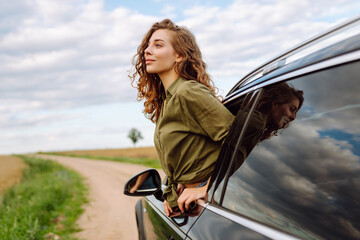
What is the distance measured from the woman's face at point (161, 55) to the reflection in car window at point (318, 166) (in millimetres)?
1457

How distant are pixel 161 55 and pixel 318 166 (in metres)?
1.79

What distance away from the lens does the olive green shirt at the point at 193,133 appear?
1.97 metres

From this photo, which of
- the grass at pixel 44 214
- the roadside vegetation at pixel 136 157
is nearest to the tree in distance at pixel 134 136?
the roadside vegetation at pixel 136 157

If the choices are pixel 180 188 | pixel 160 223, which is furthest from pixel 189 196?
pixel 160 223

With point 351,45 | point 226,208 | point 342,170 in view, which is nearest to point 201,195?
point 226,208

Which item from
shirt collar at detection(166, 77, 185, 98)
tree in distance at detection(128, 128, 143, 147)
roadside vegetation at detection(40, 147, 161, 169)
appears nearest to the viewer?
shirt collar at detection(166, 77, 185, 98)

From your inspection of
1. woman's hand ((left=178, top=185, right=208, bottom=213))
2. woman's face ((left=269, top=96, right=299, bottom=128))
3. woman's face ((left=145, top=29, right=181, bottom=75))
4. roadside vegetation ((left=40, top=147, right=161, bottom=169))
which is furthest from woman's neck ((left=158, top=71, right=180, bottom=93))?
roadside vegetation ((left=40, top=147, right=161, bottom=169))

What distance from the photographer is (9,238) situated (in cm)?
507

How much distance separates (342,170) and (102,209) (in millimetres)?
7761

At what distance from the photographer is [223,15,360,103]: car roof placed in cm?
107

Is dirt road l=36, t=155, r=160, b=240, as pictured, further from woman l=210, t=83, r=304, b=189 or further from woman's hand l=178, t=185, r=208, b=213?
woman l=210, t=83, r=304, b=189

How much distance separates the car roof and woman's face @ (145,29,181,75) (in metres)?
1.19

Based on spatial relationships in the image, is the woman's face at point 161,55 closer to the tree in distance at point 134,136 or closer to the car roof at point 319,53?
the car roof at point 319,53

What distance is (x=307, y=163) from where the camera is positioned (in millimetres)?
1196
